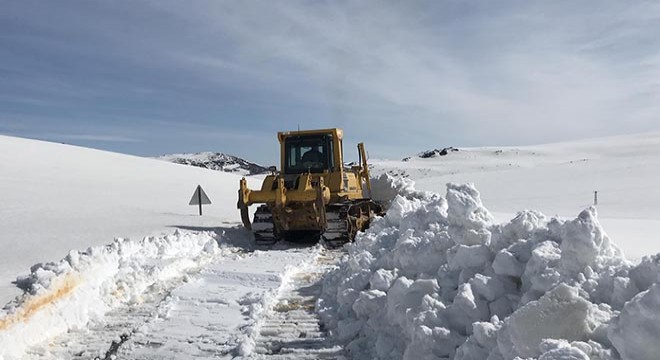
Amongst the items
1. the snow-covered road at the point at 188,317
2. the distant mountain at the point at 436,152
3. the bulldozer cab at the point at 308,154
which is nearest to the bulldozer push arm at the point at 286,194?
the bulldozer cab at the point at 308,154

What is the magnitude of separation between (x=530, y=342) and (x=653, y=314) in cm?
64

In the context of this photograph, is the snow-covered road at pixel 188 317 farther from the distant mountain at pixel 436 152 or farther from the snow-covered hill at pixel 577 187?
the distant mountain at pixel 436 152

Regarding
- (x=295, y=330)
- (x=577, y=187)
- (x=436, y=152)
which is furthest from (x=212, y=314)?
(x=436, y=152)

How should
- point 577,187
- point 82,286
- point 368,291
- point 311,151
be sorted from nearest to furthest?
point 368,291, point 82,286, point 311,151, point 577,187

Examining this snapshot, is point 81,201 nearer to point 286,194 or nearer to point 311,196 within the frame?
point 286,194

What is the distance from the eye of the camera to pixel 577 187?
33.0 metres

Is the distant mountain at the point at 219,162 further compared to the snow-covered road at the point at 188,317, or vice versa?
the distant mountain at the point at 219,162

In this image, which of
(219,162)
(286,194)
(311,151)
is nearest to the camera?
(286,194)

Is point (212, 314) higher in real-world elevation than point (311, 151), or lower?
lower

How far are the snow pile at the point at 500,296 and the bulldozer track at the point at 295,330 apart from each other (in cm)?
16

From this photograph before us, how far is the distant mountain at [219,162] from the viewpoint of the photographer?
79912mm

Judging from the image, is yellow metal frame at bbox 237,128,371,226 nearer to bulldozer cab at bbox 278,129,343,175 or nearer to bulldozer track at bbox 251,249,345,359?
bulldozer cab at bbox 278,129,343,175

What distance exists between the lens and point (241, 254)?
392 inches

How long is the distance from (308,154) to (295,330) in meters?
7.62
